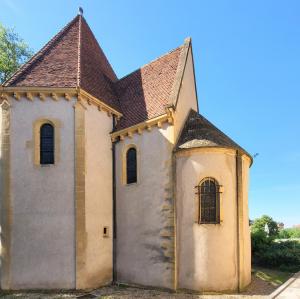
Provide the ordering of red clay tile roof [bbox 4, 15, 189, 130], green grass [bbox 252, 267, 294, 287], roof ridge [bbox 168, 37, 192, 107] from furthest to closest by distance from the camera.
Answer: green grass [bbox 252, 267, 294, 287], red clay tile roof [bbox 4, 15, 189, 130], roof ridge [bbox 168, 37, 192, 107]

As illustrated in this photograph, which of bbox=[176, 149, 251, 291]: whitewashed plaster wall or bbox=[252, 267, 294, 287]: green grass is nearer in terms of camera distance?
bbox=[176, 149, 251, 291]: whitewashed plaster wall

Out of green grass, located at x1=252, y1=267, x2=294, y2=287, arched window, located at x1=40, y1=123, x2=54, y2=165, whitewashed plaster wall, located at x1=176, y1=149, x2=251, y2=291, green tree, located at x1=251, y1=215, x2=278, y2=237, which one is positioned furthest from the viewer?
green tree, located at x1=251, y1=215, x2=278, y2=237

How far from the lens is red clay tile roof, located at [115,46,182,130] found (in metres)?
16.8

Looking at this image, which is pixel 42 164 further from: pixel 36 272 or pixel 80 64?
pixel 80 64

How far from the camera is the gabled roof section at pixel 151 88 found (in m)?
16.6

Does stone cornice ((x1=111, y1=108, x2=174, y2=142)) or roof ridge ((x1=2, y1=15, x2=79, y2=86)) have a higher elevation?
roof ridge ((x1=2, y1=15, x2=79, y2=86))

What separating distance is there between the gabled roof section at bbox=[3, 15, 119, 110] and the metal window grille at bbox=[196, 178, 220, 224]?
7.05 metres

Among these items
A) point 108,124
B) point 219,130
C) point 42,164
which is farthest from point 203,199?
point 42,164

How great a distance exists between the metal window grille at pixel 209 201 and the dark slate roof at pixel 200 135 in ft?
5.79

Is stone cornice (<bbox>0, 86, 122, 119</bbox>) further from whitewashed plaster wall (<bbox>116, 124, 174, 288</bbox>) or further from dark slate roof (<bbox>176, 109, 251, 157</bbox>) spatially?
dark slate roof (<bbox>176, 109, 251, 157</bbox>)

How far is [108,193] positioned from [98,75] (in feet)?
23.2

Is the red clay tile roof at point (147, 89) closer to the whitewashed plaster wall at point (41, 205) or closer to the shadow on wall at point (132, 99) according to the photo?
the shadow on wall at point (132, 99)

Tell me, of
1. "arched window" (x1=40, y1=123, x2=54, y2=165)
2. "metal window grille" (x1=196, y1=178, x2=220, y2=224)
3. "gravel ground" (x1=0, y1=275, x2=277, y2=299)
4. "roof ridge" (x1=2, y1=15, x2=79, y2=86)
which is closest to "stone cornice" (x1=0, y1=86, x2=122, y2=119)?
"roof ridge" (x1=2, y1=15, x2=79, y2=86)

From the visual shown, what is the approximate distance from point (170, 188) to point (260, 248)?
1186 cm
